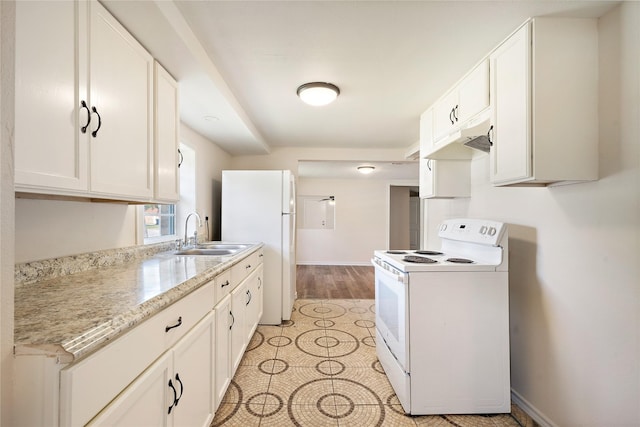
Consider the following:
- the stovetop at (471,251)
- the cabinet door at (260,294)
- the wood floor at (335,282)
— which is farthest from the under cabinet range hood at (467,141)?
the wood floor at (335,282)

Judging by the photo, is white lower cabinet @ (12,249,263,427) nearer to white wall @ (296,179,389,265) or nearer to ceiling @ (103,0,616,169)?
ceiling @ (103,0,616,169)

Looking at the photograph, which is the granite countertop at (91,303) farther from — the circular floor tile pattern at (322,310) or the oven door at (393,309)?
the circular floor tile pattern at (322,310)

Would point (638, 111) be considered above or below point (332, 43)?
below

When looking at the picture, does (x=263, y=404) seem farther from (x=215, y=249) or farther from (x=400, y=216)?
(x=400, y=216)

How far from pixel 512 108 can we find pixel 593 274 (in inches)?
34.3

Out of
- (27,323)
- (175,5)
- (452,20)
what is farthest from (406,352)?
(175,5)

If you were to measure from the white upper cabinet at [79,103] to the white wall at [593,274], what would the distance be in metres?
2.15

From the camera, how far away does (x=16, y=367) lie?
0.59 metres

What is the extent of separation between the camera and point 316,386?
6.31 feet

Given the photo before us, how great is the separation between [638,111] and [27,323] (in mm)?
2179

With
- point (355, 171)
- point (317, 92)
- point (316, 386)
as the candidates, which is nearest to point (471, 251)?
point (316, 386)

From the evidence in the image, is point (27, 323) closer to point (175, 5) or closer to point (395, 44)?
point (175, 5)

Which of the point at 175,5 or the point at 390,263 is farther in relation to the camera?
the point at 390,263

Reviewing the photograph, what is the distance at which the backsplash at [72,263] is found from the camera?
109cm
